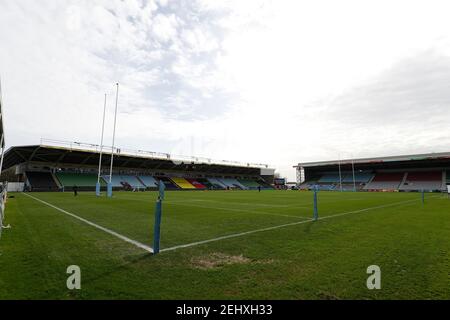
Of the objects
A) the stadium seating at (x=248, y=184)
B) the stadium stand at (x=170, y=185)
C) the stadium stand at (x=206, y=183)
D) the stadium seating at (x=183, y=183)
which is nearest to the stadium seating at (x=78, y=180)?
the stadium stand at (x=170, y=185)

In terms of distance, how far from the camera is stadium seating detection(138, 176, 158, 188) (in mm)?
64731

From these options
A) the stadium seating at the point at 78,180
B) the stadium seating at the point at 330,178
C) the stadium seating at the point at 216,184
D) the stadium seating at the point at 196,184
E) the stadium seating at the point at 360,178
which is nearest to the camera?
the stadium seating at the point at 78,180

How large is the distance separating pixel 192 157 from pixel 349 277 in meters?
72.6

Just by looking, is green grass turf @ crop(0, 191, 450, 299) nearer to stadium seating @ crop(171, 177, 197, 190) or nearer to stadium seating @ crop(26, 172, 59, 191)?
stadium seating @ crop(26, 172, 59, 191)

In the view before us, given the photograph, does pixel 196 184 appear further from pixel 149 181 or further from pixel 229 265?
pixel 229 265

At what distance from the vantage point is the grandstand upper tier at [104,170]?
168 feet

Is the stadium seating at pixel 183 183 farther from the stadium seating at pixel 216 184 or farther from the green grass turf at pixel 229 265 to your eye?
the green grass turf at pixel 229 265

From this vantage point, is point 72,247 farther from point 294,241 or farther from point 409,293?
point 409,293

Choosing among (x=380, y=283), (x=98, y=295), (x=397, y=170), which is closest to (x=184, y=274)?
(x=98, y=295)

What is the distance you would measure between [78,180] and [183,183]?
89.5ft

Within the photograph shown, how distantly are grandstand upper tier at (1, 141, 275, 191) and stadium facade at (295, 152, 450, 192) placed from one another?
2928cm

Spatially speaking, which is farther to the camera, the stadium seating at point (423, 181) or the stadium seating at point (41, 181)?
the stadium seating at point (423, 181)

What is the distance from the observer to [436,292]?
3914mm

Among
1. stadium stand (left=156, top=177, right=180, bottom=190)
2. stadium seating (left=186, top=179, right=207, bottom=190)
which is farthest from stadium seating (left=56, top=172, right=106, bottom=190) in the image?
stadium seating (left=186, top=179, right=207, bottom=190)
